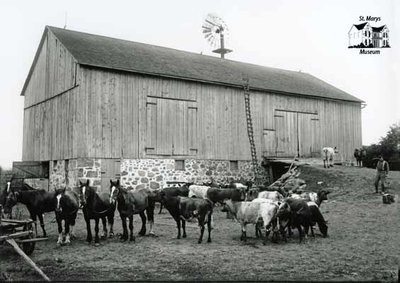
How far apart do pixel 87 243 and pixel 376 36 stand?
34.2ft

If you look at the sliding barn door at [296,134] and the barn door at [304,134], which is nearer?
the sliding barn door at [296,134]

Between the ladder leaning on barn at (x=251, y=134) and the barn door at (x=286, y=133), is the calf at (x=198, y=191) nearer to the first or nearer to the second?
the ladder leaning on barn at (x=251, y=134)

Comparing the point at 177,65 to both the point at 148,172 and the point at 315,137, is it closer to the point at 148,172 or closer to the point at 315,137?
the point at 148,172

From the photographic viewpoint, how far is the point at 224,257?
34.1 feet

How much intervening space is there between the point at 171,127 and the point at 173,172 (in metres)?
2.61

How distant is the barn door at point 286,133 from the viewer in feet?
95.6

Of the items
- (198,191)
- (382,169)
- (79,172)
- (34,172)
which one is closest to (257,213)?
(198,191)

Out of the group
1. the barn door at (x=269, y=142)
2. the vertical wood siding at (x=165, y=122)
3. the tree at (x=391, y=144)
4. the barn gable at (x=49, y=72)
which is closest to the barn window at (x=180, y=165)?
the vertical wood siding at (x=165, y=122)

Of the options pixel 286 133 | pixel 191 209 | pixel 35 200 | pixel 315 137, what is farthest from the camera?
pixel 315 137

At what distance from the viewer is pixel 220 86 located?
26.9 metres

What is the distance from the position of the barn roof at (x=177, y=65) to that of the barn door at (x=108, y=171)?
195 inches

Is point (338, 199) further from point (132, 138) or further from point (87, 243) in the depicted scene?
point (87, 243)

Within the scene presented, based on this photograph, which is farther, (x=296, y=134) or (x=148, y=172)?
(x=296, y=134)

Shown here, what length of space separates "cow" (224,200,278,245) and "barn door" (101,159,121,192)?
10.2 metres
